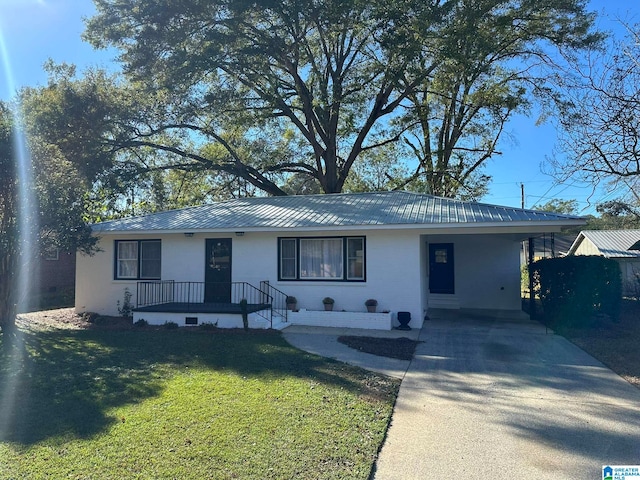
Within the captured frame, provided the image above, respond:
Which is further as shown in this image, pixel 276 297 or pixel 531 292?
pixel 531 292


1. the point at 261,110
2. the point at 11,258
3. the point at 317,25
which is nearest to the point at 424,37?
the point at 317,25

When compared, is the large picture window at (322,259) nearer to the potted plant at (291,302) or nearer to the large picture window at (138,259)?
the potted plant at (291,302)

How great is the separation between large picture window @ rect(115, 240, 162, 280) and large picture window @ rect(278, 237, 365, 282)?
4.16 m

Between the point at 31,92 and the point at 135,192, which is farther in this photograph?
the point at 135,192

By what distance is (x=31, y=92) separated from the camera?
16547 mm

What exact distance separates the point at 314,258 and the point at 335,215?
1378mm

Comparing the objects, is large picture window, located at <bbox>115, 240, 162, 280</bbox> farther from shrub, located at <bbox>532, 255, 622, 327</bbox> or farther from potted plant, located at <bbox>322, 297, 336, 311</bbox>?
shrub, located at <bbox>532, 255, 622, 327</bbox>

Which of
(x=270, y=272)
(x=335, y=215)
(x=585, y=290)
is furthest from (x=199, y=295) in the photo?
(x=585, y=290)

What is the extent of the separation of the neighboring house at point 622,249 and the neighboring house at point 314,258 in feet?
19.7

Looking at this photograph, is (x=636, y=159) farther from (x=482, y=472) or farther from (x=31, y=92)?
(x=31, y=92)

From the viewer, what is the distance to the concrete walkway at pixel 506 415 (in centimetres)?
370

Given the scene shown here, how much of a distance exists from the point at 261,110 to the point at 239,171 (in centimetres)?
321

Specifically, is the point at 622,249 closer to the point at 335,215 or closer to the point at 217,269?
the point at 335,215

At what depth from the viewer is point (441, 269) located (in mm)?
15180
